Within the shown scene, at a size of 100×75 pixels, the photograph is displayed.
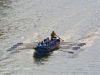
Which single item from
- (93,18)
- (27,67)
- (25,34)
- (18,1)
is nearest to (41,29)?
(25,34)

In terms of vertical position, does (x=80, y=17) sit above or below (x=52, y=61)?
above

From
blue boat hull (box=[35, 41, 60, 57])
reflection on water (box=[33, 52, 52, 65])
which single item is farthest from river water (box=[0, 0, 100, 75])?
blue boat hull (box=[35, 41, 60, 57])

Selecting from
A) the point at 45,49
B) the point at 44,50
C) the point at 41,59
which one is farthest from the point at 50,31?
the point at 41,59

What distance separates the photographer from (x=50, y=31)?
61.6 meters

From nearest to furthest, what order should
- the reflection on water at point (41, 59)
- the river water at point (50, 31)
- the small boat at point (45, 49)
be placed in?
the river water at point (50, 31), the reflection on water at point (41, 59), the small boat at point (45, 49)

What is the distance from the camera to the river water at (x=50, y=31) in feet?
150

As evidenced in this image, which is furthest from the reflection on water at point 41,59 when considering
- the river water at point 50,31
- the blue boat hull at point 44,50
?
the blue boat hull at point 44,50

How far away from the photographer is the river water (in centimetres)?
4572

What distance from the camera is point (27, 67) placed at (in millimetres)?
46062

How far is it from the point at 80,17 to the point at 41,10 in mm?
11415

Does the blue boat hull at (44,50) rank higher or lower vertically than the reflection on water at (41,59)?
higher

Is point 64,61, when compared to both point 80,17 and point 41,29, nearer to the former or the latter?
point 41,29

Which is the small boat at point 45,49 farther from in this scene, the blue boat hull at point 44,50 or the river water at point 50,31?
the river water at point 50,31

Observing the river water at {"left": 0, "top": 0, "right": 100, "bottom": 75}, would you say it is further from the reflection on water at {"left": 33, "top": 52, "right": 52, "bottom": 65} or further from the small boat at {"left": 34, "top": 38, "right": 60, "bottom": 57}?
the small boat at {"left": 34, "top": 38, "right": 60, "bottom": 57}
